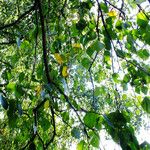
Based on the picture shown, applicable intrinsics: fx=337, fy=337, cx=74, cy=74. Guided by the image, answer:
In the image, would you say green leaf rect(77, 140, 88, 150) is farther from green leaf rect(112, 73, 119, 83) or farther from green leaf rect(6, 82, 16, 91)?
green leaf rect(112, 73, 119, 83)

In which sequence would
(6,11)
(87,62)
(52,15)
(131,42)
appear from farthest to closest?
1. (6,11)
2. (52,15)
3. (87,62)
4. (131,42)

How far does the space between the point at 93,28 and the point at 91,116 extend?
561mm

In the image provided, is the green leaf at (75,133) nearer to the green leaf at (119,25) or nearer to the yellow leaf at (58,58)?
the yellow leaf at (58,58)

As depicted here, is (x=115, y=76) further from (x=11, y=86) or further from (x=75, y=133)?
(x=11, y=86)

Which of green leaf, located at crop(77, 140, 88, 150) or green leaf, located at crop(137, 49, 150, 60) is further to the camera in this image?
green leaf, located at crop(137, 49, 150, 60)

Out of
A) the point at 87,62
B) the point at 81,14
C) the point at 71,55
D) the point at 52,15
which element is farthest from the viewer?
the point at 52,15

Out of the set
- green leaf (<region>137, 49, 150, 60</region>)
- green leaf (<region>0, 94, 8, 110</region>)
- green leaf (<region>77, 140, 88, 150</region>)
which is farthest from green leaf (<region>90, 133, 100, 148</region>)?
green leaf (<region>137, 49, 150, 60</region>)

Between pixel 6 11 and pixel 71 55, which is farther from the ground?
Result: pixel 6 11

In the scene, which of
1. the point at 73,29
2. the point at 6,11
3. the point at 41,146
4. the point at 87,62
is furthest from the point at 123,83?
the point at 6,11

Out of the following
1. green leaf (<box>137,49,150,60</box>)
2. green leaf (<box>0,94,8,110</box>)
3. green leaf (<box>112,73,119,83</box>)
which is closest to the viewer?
green leaf (<box>0,94,8,110</box>)

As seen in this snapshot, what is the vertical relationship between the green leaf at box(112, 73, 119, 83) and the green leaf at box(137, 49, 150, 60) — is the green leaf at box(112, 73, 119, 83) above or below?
above

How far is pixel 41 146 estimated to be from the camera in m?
1.66

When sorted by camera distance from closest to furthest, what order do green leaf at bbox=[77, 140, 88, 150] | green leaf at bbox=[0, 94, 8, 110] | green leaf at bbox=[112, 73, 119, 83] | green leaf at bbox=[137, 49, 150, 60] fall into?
1. green leaf at bbox=[0, 94, 8, 110]
2. green leaf at bbox=[77, 140, 88, 150]
3. green leaf at bbox=[137, 49, 150, 60]
4. green leaf at bbox=[112, 73, 119, 83]

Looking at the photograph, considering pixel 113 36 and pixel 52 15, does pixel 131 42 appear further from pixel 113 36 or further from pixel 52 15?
pixel 52 15
